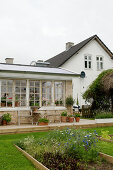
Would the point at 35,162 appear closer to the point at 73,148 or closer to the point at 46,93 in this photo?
the point at 73,148

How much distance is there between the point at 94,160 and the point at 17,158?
190 centimetres

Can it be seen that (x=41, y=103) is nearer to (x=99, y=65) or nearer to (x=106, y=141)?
(x=106, y=141)

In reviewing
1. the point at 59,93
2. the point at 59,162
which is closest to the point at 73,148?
the point at 59,162

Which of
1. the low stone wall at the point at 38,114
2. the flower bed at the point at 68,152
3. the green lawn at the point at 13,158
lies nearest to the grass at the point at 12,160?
the green lawn at the point at 13,158

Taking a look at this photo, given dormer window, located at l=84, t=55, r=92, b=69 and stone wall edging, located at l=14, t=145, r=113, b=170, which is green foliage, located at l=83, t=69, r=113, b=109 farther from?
stone wall edging, located at l=14, t=145, r=113, b=170

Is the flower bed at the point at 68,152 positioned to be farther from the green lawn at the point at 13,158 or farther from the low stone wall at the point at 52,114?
the low stone wall at the point at 52,114

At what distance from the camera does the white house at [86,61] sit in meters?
22.3

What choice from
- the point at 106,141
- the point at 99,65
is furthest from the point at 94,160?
the point at 99,65

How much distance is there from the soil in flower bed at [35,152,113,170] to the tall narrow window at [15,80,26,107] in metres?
6.96

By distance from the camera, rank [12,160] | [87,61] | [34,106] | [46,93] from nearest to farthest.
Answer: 1. [12,160]
2. [34,106]
3. [46,93]
4. [87,61]

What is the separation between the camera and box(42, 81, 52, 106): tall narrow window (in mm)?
12828

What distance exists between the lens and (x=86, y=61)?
2362cm

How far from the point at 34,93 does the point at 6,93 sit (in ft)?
5.03

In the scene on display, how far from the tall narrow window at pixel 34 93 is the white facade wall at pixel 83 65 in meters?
9.46
